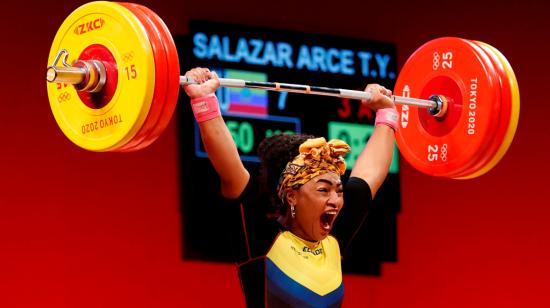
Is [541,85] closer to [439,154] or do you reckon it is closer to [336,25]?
[336,25]

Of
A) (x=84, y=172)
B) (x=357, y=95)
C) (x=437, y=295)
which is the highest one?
(x=357, y=95)

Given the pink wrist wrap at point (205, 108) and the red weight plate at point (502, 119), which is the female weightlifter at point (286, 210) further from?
the red weight plate at point (502, 119)

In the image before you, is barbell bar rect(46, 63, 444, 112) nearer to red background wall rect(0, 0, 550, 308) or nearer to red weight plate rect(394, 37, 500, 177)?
red weight plate rect(394, 37, 500, 177)

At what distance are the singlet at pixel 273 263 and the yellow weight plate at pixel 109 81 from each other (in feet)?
1.42

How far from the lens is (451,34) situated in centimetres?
718

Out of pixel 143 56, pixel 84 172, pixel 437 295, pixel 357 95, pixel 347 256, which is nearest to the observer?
pixel 143 56

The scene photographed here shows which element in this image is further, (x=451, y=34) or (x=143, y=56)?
(x=451, y=34)

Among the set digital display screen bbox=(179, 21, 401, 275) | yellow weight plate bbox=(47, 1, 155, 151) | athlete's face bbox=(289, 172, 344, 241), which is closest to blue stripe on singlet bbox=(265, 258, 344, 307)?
athlete's face bbox=(289, 172, 344, 241)

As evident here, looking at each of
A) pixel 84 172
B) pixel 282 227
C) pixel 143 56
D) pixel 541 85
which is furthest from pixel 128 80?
pixel 541 85

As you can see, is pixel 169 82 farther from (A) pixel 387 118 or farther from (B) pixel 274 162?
(A) pixel 387 118

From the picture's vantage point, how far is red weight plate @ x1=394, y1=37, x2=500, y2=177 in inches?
179

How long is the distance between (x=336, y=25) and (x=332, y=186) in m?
2.93

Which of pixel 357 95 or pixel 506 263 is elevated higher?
pixel 357 95

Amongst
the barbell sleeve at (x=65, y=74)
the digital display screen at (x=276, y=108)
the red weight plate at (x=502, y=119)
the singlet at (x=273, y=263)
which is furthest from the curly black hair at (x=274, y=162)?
the digital display screen at (x=276, y=108)
